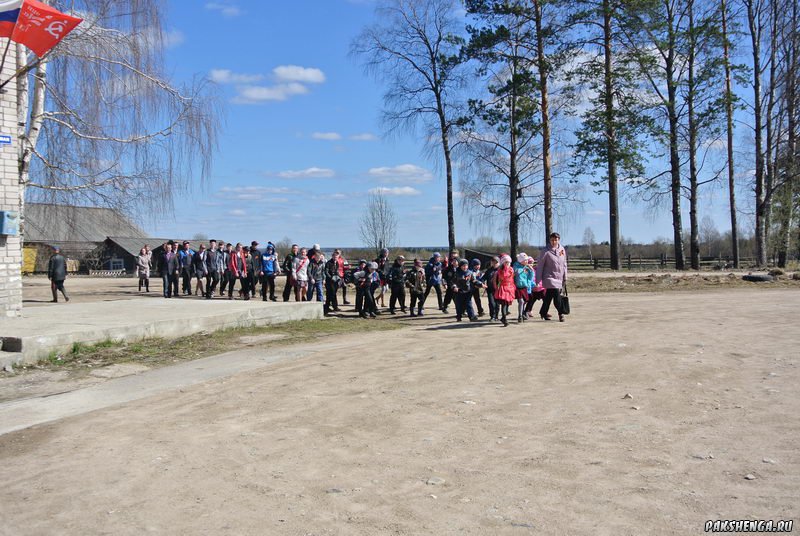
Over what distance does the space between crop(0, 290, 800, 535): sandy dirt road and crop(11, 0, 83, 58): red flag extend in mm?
7692

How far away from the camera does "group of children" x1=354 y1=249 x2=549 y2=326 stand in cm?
1433

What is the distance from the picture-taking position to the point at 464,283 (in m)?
15.5

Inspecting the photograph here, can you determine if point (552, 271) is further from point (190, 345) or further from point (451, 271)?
point (190, 345)

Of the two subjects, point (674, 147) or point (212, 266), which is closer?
point (212, 266)

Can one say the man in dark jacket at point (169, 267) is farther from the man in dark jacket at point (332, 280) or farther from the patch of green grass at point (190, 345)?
the patch of green grass at point (190, 345)

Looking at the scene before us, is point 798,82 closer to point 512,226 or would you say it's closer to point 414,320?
point 512,226

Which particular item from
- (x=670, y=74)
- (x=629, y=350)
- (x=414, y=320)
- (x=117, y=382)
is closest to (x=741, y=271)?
(x=670, y=74)

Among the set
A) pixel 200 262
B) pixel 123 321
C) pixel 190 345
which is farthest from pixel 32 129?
pixel 190 345

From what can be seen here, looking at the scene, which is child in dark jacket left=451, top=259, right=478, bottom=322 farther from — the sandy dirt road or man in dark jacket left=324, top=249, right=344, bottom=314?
the sandy dirt road

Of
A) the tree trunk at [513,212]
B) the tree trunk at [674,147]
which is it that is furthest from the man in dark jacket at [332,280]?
the tree trunk at [674,147]

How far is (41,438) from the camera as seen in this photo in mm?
6223

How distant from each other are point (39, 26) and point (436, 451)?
1123 cm

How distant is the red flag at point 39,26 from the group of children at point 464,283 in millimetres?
8589

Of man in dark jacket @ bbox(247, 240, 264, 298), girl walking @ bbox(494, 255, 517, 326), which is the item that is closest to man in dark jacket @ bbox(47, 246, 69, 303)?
man in dark jacket @ bbox(247, 240, 264, 298)
